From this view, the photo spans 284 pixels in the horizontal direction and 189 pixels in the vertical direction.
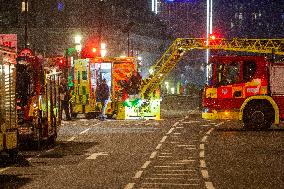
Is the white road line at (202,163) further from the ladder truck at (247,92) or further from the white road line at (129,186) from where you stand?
the ladder truck at (247,92)

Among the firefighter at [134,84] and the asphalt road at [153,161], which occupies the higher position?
the firefighter at [134,84]

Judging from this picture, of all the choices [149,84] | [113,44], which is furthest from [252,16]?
[149,84]

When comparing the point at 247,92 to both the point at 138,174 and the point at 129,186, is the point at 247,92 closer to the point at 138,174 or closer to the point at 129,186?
the point at 138,174

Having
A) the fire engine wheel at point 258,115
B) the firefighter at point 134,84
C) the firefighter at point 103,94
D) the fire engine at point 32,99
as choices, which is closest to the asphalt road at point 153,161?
the fire engine wheel at point 258,115

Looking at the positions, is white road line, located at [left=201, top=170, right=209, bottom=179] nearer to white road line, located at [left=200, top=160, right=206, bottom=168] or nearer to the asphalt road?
the asphalt road

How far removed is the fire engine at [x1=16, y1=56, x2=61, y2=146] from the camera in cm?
2248

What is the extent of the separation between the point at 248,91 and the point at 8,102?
13.8 m

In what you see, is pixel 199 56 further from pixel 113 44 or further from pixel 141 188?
pixel 141 188

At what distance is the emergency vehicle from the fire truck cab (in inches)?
386

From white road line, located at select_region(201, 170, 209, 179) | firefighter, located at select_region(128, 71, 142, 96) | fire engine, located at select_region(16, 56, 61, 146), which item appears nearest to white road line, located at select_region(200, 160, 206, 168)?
white road line, located at select_region(201, 170, 209, 179)

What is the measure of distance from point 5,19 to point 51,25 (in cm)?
484

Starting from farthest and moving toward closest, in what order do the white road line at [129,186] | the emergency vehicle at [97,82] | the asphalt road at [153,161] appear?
the emergency vehicle at [97,82], the asphalt road at [153,161], the white road line at [129,186]

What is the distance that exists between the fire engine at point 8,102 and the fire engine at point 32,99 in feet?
7.04

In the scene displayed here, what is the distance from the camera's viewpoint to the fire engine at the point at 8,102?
18562 millimetres
